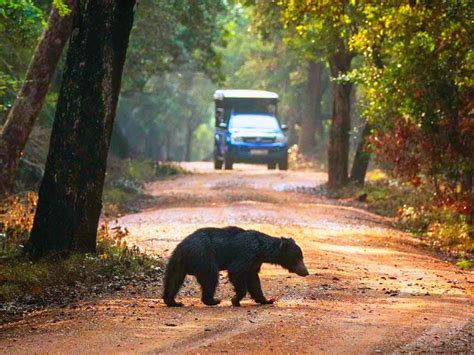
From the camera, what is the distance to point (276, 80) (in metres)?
64.9

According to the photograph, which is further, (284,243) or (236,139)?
(236,139)

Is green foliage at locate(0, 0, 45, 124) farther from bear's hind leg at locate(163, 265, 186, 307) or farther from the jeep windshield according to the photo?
the jeep windshield

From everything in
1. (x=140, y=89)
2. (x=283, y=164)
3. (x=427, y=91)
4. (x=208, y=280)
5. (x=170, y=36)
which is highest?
(x=170, y=36)

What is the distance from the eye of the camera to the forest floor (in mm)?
9008

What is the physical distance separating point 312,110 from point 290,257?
4272cm

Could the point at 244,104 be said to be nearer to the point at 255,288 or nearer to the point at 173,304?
the point at 255,288

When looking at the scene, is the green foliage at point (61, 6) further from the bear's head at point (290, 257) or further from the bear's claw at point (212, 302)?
the bear's claw at point (212, 302)

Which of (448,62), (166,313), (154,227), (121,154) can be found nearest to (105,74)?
(166,313)

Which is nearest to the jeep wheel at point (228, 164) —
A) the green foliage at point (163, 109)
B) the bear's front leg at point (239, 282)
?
the green foliage at point (163, 109)

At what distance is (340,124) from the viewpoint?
31359 mm

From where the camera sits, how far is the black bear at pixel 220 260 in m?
10.9

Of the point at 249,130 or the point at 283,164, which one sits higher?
the point at 249,130

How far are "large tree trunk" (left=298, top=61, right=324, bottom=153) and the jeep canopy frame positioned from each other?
966 centimetres

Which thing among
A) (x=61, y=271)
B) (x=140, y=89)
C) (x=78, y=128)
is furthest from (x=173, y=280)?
(x=140, y=89)
